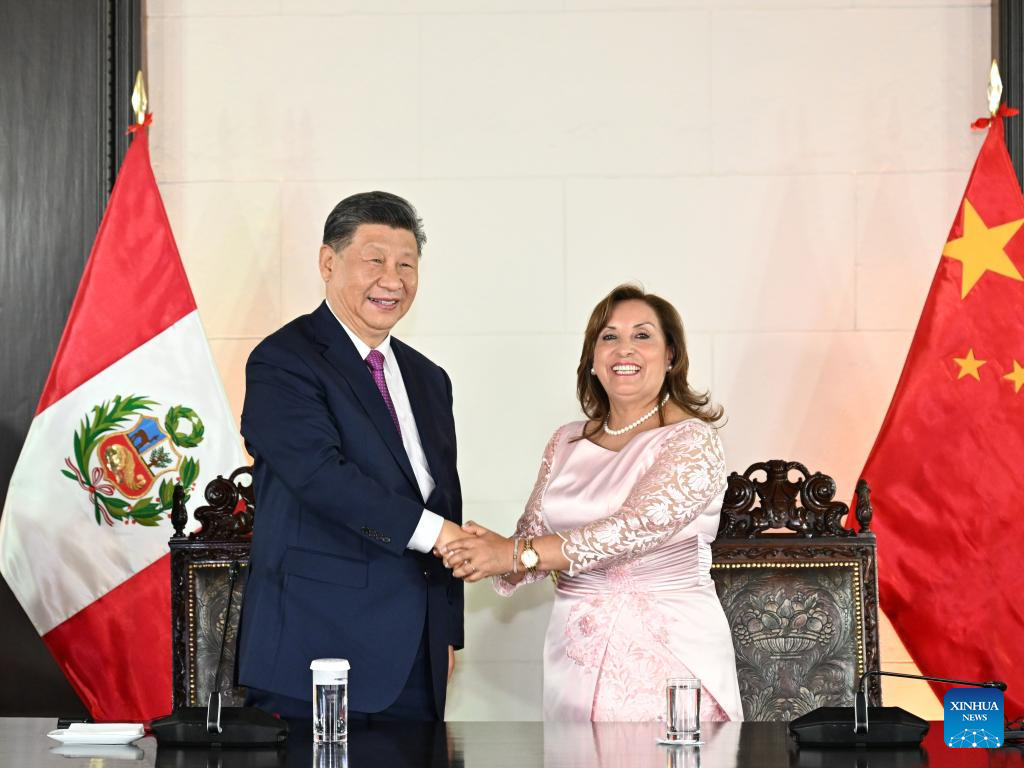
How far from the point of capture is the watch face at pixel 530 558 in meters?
2.76

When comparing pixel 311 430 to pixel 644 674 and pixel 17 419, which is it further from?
pixel 17 419

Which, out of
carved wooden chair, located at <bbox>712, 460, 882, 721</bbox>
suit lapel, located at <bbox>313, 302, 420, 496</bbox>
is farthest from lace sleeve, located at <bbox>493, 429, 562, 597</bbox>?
carved wooden chair, located at <bbox>712, 460, 882, 721</bbox>

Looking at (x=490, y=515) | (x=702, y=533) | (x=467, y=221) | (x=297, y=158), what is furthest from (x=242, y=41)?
(x=702, y=533)

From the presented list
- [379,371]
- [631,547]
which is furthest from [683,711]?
[379,371]

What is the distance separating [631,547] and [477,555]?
0.34m

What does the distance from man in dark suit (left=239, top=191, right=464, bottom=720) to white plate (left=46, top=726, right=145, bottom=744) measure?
0.53 meters

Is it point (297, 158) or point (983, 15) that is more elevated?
point (983, 15)

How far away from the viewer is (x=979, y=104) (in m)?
3.74

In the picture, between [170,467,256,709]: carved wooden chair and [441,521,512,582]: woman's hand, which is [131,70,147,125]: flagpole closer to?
[170,467,256,709]: carved wooden chair

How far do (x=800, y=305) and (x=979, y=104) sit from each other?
83 centimetres

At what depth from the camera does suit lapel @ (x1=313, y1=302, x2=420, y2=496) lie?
2680 millimetres

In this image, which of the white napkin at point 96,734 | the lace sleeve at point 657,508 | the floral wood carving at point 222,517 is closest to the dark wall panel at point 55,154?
the floral wood carving at point 222,517

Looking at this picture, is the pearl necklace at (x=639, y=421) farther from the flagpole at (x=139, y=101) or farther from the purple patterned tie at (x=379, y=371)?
the flagpole at (x=139, y=101)

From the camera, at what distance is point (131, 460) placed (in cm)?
346
